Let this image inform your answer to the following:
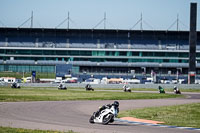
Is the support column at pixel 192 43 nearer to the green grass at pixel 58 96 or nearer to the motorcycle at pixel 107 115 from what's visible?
the green grass at pixel 58 96

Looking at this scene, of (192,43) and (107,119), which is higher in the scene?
(192,43)

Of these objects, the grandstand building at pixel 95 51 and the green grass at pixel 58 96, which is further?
the grandstand building at pixel 95 51

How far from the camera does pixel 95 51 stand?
4988 inches

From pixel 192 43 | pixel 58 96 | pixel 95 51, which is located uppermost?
pixel 192 43

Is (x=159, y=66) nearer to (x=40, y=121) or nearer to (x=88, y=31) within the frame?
(x=88, y=31)

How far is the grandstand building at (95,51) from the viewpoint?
125 metres

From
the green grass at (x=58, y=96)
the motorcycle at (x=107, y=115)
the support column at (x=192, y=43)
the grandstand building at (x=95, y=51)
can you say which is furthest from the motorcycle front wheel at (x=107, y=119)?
the grandstand building at (x=95, y=51)

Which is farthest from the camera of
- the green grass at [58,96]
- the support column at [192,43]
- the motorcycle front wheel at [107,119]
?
the support column at [192,43]

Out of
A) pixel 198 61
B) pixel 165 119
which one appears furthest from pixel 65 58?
pixel 165 119

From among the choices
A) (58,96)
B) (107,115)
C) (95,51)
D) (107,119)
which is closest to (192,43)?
(95,51)

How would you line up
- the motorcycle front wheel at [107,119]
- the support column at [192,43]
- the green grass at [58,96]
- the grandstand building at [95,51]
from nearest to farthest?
the motorcycle front wheel at [107,119] → the green grass at [58,96] → the support column at [192,43] → the grandstand building at [95,51]

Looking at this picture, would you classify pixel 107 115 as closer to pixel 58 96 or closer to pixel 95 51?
pixel 58 96

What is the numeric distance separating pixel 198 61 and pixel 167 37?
11.5m

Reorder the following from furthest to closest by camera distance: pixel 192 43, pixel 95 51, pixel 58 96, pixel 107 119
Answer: pixel 95 51 → pixel 192 43 → pixel 58 96 → pixel 107 119
